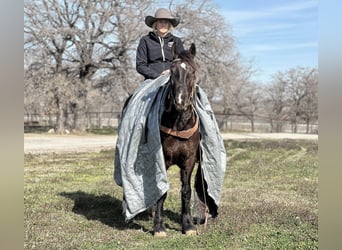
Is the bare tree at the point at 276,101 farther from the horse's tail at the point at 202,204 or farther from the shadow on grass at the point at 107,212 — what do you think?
the horse's tail at the point at 202,204

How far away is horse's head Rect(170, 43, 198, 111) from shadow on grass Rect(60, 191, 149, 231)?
6.68ft

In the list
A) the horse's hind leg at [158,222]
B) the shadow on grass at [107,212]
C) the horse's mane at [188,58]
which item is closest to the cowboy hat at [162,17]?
the horse's mane at [188,58]

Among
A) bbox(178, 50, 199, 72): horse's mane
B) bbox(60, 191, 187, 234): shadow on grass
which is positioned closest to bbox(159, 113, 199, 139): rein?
bbox(178, 50, 199, 72): horse's mane

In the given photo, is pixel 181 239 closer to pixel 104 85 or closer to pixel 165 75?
pixel 165 75

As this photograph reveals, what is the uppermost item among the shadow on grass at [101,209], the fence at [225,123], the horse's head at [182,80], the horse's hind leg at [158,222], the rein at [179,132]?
the horse's head at [182,80]

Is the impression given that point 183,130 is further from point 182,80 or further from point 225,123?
point 225,123

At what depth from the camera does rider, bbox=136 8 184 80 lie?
548 centimetres

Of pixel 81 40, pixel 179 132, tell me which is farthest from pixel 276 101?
pixel 179 132

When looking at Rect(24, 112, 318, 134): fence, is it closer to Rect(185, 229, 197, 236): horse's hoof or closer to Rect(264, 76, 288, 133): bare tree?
Rect(264, 76, 288, 133): bare tree

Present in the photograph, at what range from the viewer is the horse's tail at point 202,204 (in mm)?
5480

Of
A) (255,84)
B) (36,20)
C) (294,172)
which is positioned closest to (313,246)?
(294,172)

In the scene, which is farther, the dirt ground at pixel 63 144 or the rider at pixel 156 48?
the dirt ground at pixel 63 144

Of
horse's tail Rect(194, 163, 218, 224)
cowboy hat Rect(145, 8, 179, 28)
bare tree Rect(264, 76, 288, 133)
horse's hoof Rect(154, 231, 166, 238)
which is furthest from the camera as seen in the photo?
bare tree Rect(264, 76, 288, 133)
